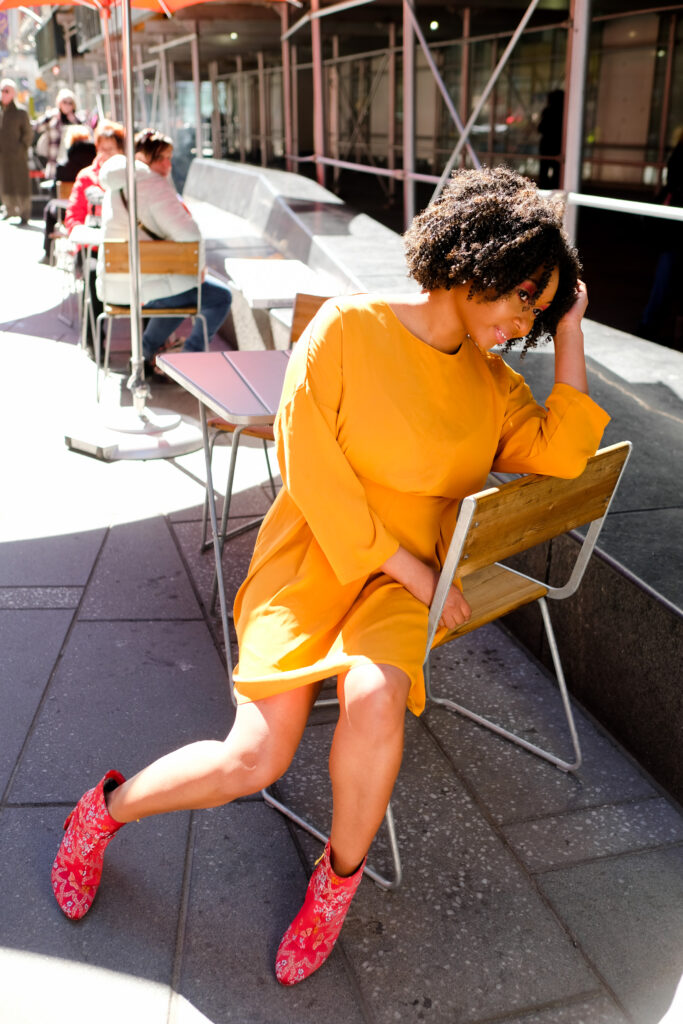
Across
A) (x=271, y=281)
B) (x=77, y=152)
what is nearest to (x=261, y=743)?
(x=271, y=281)

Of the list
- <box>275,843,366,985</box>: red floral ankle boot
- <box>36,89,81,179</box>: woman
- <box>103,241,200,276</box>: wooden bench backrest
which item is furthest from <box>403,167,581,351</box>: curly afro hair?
<box>36,89,81,179</box>: woman

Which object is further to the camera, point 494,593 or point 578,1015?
point 494,593

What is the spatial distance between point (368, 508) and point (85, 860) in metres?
0.99

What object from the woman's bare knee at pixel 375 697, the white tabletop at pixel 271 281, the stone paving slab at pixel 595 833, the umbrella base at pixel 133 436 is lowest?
the stone paving slab at pixel 595 833

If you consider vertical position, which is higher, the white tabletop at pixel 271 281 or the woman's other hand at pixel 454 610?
the white tabletop at pixel 271 281

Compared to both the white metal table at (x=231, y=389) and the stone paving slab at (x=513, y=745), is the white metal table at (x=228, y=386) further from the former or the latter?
the stone paving slab at (x=513, y=745)

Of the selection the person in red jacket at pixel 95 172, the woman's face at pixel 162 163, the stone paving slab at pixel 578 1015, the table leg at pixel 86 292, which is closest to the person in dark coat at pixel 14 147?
the person in red jacket at pixel 95 172

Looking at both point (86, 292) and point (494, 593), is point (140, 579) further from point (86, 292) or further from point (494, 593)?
point (86, 292)

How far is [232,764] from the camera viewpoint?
77.5 inches

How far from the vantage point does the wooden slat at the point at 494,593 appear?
2307 mm

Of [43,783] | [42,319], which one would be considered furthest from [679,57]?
[43,783]

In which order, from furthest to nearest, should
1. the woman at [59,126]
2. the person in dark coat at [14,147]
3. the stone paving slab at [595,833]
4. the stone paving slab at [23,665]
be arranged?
the person in dark coat at [14,147], the woman at [59,126], the stone paving slab at [23,665], the stone paving slab at [595,833]

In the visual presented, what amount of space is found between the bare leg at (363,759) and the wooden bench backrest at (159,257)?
13.1ft

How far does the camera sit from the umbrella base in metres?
4.35
